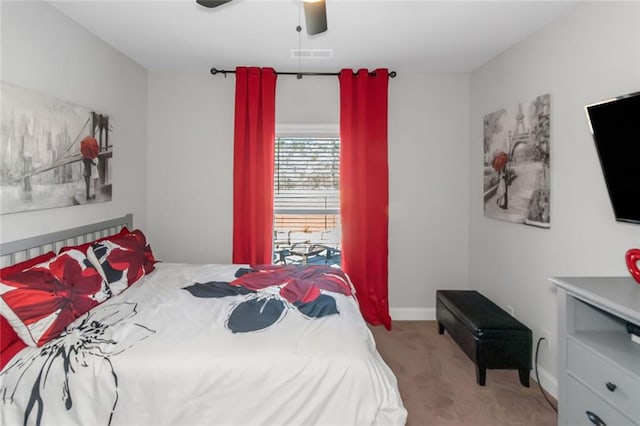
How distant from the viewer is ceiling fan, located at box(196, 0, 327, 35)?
1.65 meters

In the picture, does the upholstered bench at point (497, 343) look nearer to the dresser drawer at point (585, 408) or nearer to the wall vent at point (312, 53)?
the dresser drawer at point (585, 408)

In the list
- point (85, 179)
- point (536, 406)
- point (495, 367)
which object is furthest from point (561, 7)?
point (85, 179)

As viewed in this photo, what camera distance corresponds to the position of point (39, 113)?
2061 mm

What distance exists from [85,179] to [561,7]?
12.0 ft

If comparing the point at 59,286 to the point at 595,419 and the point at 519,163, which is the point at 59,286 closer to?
the point at 595,419

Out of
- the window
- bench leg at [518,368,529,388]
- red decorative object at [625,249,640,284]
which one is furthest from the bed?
the window

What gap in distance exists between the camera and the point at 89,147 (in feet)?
A: 8.32

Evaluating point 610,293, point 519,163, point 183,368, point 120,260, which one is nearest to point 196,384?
point 183,368

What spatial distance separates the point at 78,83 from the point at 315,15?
Answer: 6.38ft

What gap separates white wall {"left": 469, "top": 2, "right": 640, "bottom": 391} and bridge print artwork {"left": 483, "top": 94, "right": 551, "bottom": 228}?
71 mm

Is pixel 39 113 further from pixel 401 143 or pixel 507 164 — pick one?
pixel 507 164

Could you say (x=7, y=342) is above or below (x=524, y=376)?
above

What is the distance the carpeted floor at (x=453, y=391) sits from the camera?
204cm

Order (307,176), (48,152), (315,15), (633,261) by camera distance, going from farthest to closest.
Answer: (307,176)
(48,152)
(315,15)
(633,261)
